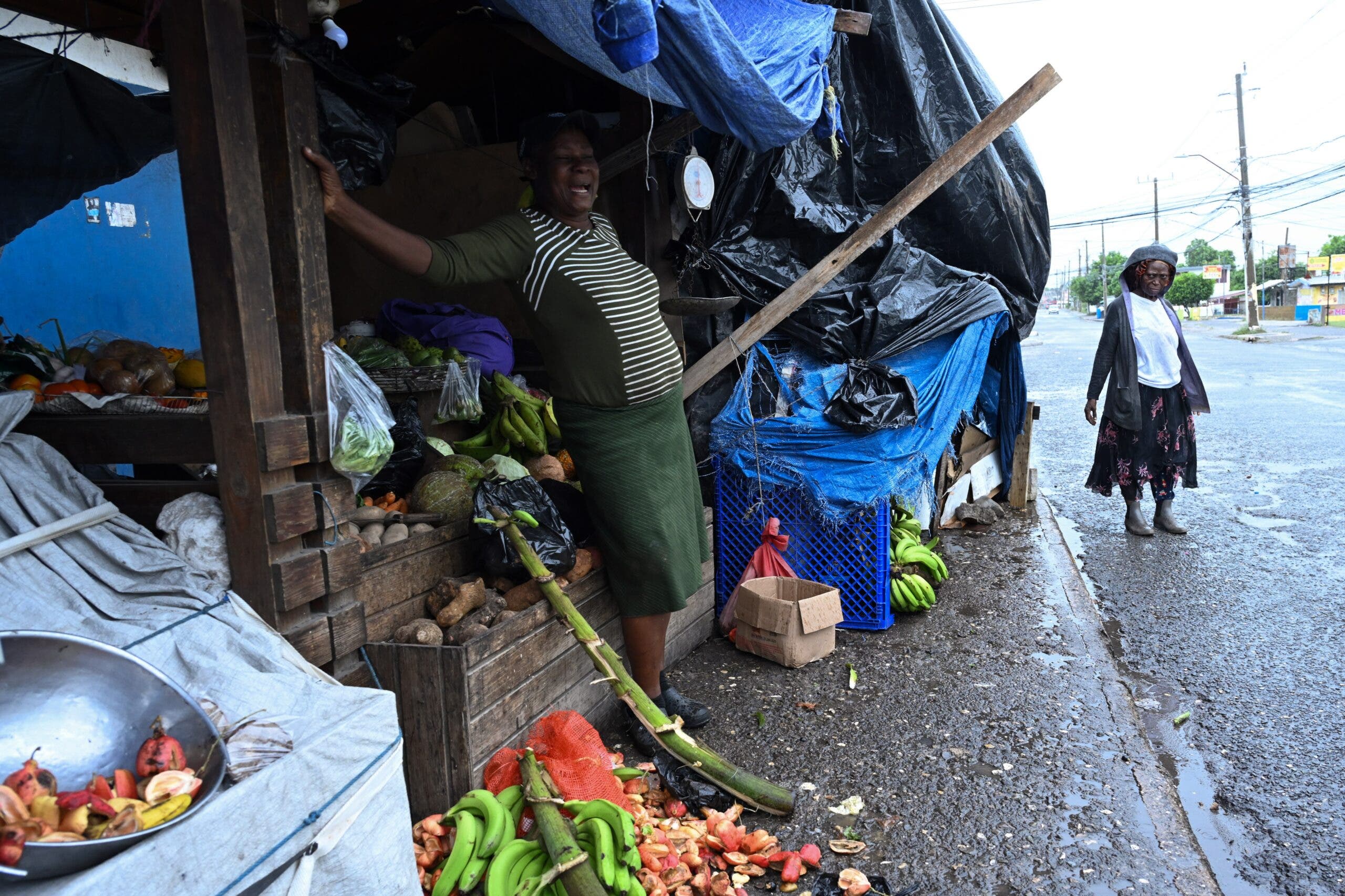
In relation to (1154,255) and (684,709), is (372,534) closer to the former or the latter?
(684,709)

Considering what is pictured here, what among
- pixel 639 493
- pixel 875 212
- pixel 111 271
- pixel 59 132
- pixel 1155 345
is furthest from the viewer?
pixel 1155 345

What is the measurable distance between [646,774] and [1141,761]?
1.97 meters

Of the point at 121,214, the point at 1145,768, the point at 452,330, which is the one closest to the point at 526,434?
the point at 452,330

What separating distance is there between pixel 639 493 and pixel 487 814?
4.45 ft

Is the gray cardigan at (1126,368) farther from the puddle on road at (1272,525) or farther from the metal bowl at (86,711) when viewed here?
the metal bowl at (86,711)

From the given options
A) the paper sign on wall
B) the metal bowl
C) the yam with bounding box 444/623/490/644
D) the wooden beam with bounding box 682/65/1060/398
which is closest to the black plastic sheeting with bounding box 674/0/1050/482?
the wooden beam with bounding box 682/65/1060/398

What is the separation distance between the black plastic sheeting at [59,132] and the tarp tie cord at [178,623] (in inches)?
96.1

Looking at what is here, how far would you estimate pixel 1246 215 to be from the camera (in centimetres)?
3631

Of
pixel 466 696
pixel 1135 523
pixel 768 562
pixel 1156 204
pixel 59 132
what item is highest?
pixel 1156 204

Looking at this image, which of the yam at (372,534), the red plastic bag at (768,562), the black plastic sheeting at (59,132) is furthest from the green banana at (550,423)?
the black plastic sheeting at (59,132)

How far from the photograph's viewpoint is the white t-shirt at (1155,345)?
655 centimetres

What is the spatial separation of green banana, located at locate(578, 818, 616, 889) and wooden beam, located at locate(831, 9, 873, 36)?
4259mm

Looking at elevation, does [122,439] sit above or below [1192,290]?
below

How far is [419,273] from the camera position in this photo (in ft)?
9.19
